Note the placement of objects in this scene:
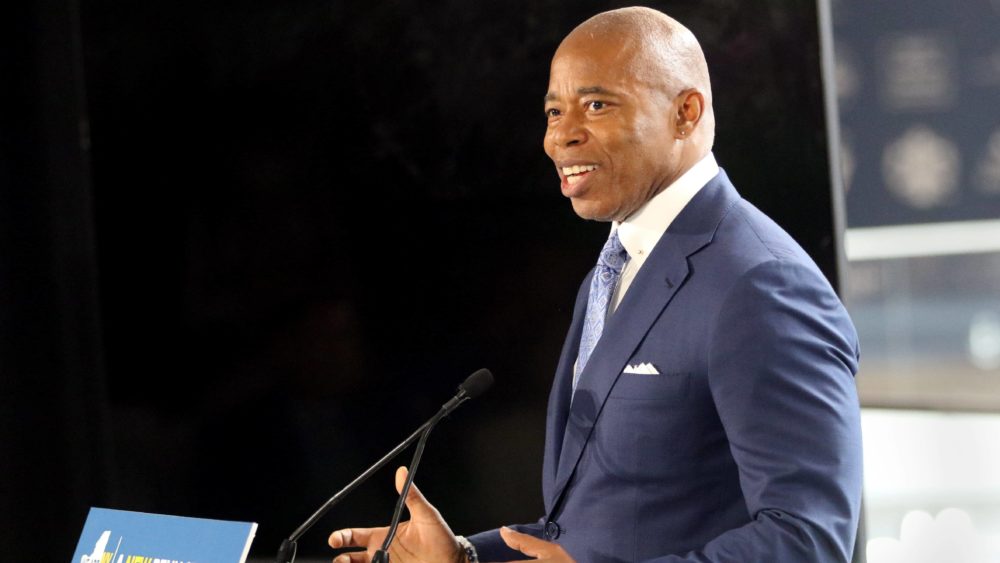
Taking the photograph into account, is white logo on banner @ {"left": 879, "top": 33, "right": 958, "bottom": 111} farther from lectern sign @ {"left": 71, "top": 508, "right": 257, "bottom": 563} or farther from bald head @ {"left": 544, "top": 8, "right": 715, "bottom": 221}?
lectern sign @ {"left": 71, "top": 508, "right": 257, "bottom": 563}

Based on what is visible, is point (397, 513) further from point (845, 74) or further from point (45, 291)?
point (45, 291)

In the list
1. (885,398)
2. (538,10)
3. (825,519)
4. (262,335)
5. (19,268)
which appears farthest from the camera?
(19,268)

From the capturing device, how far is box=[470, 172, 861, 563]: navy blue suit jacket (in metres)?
1.41

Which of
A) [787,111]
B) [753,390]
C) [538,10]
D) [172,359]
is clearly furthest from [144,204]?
[753,390]

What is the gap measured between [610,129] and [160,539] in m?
0.90

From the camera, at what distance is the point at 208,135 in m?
3.50

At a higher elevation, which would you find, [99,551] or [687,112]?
[687,112]

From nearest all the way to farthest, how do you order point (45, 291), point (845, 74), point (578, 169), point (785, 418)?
point (785, 418) → point (578, 169) → point (845, 74) → point (45, 291)

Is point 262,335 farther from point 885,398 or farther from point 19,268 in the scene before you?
point 885,398

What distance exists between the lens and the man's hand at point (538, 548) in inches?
55.7

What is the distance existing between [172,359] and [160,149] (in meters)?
0.68

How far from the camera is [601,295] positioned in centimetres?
179

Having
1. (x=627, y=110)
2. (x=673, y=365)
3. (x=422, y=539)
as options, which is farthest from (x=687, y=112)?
(x=422, y=539)

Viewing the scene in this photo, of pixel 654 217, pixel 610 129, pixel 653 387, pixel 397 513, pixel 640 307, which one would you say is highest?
pixel 610 129
